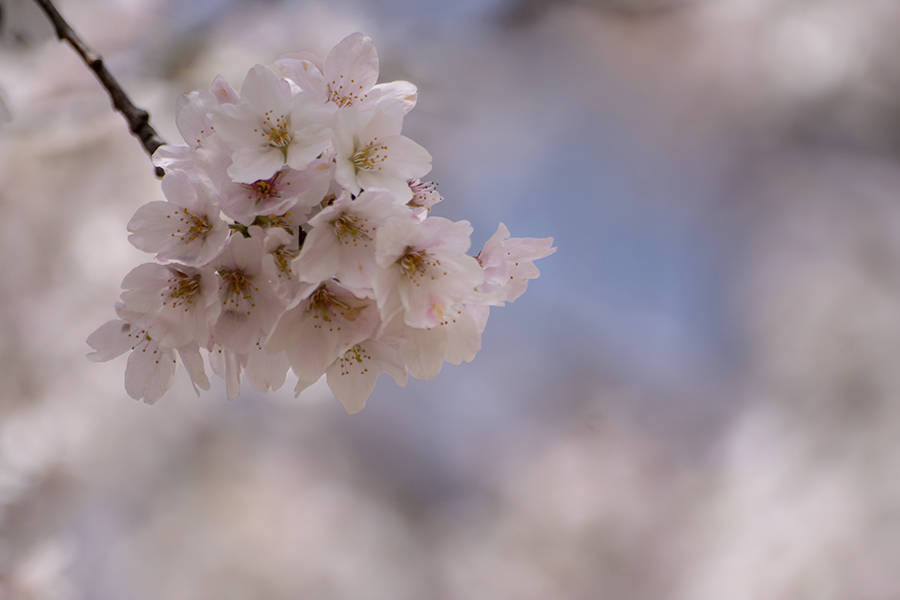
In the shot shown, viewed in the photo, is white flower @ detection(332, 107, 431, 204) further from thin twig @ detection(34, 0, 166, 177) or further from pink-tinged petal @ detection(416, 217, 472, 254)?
thin twig @ detection(34, 0, 166, 177)

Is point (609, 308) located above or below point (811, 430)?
above

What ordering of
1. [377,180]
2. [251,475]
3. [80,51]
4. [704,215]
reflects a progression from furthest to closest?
[704,215] < [251,475] < [80,51] < [377,180]

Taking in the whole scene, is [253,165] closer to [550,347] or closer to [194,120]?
[194,120]

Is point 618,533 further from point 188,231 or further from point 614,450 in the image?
point 188,231

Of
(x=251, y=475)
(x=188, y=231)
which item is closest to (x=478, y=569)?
(x=251, y=475)

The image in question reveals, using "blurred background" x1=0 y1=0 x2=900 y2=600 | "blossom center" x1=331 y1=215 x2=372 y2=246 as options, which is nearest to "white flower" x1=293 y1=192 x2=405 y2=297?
"blossom center" x1=331 y1=215 x2=372 y2=246

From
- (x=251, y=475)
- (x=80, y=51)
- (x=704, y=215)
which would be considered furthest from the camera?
(x=704, y=215)

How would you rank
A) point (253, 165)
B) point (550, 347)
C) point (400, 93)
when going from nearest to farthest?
1. point (253, 165)
2. point (400, 93)
3. point (550, 347)

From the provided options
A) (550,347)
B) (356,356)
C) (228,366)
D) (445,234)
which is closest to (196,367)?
(228,366)
